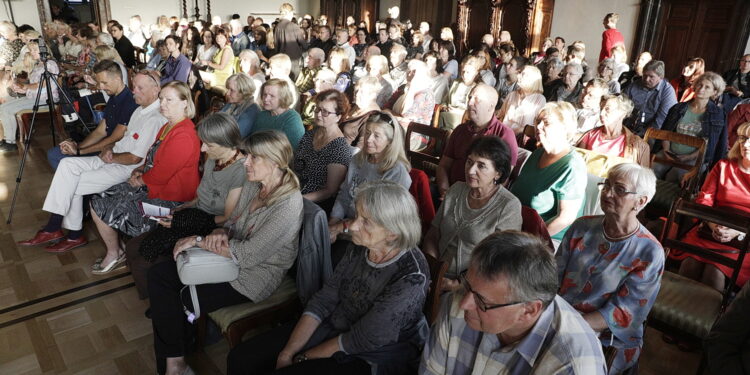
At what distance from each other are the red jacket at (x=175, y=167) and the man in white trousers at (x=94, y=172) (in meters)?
0.44

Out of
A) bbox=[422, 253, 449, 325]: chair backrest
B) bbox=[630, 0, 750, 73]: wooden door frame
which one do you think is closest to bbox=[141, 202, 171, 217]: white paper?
bbox=[422, 253, 449, 325]: chair backrest

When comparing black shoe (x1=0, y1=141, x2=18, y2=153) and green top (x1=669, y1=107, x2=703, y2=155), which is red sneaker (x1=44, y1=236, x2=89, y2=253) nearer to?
black shoe (x1=0, y1=141, x2=18, y2=153)

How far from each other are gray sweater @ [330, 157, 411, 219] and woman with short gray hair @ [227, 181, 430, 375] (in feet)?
2.83

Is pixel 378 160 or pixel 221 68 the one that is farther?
pixel 221 68

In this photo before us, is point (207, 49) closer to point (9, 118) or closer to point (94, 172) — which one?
point (9, 118)

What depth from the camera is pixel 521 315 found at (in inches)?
47.6

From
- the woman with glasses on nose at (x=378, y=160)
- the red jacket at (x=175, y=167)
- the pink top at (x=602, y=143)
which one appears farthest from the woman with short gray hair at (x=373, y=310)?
the pink top at (x=602, y=143)

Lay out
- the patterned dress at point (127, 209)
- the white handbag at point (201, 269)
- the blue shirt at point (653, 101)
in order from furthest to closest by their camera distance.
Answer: the blue shirt at point (653, 101) → the patterned dress at point (127, 209) → the white handbag at point (201, 269)

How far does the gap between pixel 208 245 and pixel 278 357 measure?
67cm

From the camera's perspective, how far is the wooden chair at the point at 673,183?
351 cm

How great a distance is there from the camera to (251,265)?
2184mm

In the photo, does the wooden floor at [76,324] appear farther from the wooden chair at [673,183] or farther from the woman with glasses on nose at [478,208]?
the wooden chair at [673,183]

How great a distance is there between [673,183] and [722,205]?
1027 mm

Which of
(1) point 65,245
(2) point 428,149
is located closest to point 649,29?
(2) point 428,149
